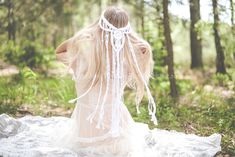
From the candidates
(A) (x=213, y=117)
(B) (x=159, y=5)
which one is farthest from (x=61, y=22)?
(A) (x=213, y=117)

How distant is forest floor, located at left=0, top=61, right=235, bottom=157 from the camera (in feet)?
25.4

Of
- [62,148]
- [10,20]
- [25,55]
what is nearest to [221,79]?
[62,148]

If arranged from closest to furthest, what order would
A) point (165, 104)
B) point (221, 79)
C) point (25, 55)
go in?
point (165, 104)
point (221, 79)
point (25, 55)

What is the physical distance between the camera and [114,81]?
6.02 metres

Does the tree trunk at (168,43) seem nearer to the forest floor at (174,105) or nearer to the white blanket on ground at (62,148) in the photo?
the forest floor at (174,105)

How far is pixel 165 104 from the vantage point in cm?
880

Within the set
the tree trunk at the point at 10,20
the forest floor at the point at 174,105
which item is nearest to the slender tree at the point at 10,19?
the tree trunk at the point at 10,20

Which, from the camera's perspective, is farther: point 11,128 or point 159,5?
point 159,5

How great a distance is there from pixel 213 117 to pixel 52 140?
128 inches

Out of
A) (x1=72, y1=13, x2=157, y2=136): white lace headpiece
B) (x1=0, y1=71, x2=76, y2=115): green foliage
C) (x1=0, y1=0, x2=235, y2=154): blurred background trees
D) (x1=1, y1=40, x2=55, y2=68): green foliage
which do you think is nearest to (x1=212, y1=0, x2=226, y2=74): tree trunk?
(x1=0, y1=0, x2=235, y2=154): blurred background trees

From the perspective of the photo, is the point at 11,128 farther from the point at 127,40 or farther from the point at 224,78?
the point at 224,78

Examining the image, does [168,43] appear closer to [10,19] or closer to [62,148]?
[62,148]

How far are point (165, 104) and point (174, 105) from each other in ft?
0.97

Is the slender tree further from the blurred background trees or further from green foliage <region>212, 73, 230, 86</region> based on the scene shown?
green foliage <region>212, 73, 230, 86</region>
